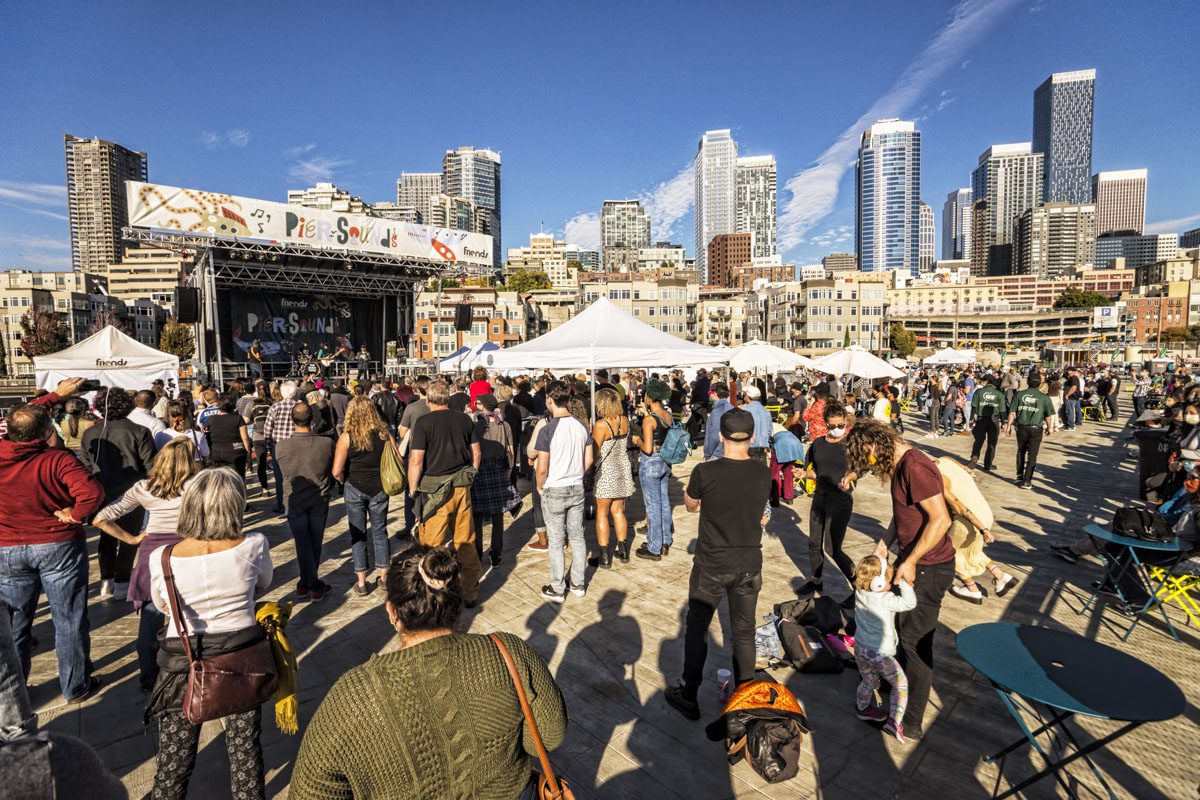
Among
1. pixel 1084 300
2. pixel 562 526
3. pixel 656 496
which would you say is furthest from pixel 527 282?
pixel 1084 300

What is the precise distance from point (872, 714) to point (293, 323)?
2951 cm

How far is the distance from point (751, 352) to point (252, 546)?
45.8ft

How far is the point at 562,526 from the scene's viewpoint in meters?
5.18

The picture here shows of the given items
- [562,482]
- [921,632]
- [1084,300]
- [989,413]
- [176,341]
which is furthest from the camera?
[1084,300]

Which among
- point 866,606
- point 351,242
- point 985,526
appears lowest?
point 866,606

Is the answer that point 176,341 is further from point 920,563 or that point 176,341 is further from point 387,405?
point 920,563

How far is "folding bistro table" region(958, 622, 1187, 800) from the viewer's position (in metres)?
2.35

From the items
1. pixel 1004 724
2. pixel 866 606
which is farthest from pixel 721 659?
pixel 1004 724

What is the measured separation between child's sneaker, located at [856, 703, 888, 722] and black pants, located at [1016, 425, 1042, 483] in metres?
8.29

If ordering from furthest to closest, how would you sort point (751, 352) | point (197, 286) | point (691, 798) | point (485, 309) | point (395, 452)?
point (485, 309)
point (197, 286)
point (751, 352)
point (395, 452)
point (691, 798)

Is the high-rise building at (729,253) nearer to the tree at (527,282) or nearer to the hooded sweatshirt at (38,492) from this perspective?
the tree at (527,282)

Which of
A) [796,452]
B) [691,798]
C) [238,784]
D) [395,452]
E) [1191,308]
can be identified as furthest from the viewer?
[1191,308]

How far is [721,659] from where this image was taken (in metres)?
4.24

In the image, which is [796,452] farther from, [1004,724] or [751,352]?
[751,352]
